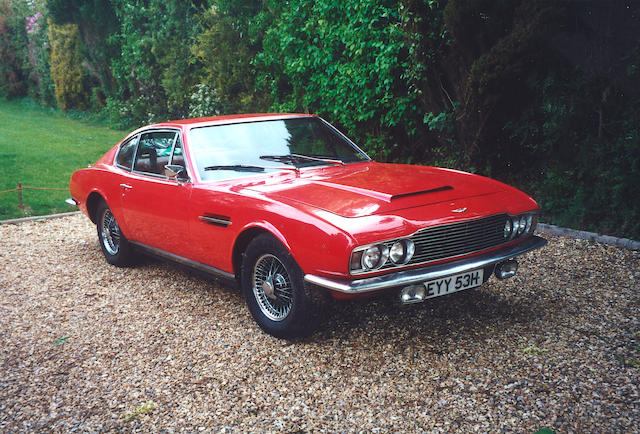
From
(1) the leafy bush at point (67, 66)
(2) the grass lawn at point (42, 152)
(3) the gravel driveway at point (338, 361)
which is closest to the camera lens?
(3) the gravel driveway at point (338, 361)

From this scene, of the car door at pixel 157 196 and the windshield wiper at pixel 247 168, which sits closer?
the windshield wiper at pixel 247 168

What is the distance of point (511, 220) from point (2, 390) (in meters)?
3.56

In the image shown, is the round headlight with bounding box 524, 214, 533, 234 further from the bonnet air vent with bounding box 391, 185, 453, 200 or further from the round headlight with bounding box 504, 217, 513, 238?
the bonnet air vent with bounding box 391, 185, 453, 200

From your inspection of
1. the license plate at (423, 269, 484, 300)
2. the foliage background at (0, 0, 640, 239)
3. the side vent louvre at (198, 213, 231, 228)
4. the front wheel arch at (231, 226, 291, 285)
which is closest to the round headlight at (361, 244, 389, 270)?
the license plate at (423, 269, 484, 300)

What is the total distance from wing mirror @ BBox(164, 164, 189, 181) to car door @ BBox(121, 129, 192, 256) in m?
0.03

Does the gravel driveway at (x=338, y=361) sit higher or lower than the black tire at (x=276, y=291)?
lower

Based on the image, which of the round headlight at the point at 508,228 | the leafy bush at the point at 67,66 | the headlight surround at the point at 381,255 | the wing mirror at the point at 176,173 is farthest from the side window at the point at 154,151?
the leafy bush at the point at 67,66

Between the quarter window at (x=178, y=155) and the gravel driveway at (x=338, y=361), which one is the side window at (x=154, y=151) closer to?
the quarter window at (x=178, y=155)

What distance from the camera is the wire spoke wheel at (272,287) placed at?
12.2 feet

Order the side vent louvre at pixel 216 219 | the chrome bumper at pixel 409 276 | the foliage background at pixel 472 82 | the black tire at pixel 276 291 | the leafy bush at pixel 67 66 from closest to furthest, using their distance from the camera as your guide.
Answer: the chrome bumper at pixel 409 276
the black tire at pixel 276 291
the side vent louvre at pixel 216 219
the foliage background at pixel 472 82
the leafy bush at pixel 67 66

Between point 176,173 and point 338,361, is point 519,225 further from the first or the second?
point 176,173

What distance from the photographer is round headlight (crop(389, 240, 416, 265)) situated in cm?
328

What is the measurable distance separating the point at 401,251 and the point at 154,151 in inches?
112

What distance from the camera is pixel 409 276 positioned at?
3256 mm
